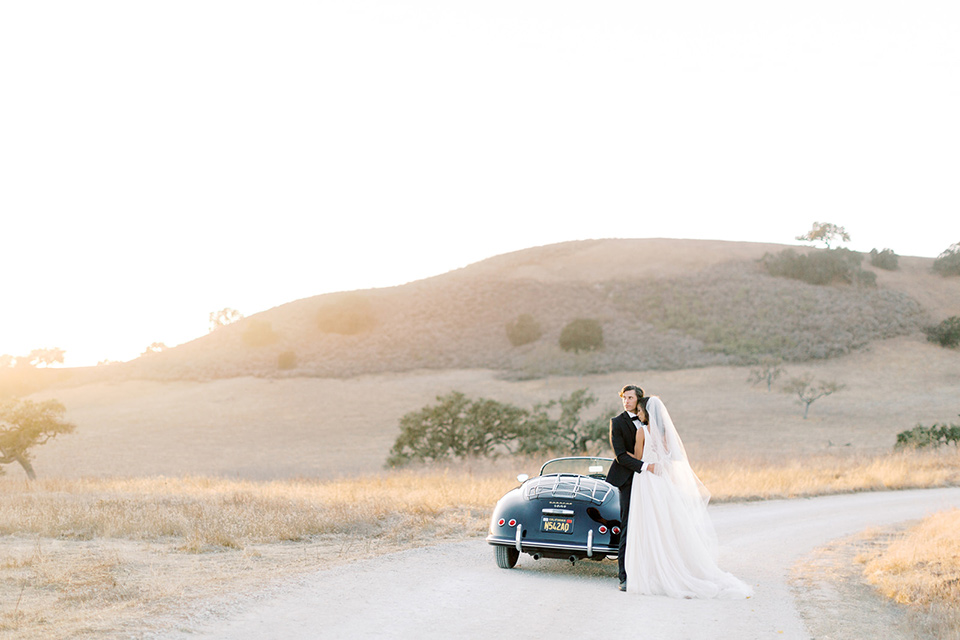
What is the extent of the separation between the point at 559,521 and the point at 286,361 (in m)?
68.0

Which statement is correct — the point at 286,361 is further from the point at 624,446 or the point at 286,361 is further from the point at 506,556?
the point at 624,446

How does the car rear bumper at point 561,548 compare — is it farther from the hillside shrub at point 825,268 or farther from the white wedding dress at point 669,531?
the hillside shrub at point 825,268

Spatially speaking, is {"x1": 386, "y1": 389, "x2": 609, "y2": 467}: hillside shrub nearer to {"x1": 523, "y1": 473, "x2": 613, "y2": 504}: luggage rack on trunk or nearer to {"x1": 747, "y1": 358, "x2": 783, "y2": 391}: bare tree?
{"x1": 523, "y1": 473, "x2": 613, "y2": 504}: luggage rack on trunk

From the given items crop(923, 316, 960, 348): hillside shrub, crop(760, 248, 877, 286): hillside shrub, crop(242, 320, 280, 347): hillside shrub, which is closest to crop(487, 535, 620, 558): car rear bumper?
crop(242, 320, 280, 347): hillside shrub

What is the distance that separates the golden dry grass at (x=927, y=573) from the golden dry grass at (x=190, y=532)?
19.3ft

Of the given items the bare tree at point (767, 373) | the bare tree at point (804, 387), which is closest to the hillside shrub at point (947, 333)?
the bare tree at point (767, 373)

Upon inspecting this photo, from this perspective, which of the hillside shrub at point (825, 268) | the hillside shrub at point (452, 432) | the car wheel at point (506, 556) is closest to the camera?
the car wheel at point (506, 556)

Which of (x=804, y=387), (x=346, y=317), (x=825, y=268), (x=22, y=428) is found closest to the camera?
(x=22, y=428)

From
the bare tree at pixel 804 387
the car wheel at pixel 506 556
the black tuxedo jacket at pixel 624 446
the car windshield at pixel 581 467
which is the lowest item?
the bare tree at pixel 804 387

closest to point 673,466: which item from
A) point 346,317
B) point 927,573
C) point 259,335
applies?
point 927,573

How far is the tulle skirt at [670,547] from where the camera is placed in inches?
337

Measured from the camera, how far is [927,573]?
9.40 metres

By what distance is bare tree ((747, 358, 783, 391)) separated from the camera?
5900cm

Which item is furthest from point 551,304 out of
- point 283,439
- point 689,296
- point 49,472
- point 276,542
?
point 276,542
